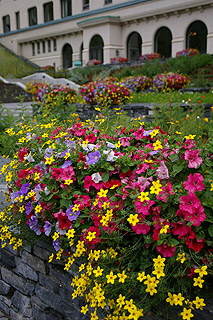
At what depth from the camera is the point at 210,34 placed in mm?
20812

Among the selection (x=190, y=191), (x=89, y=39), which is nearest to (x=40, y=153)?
(x=190, y=191)

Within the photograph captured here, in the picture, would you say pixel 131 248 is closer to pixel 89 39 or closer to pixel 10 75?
pixel 10 75

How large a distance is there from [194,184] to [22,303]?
1.96 m

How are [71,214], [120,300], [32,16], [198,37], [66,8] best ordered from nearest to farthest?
[120,300], [71,214], [198,37], [66,8], [32,16]

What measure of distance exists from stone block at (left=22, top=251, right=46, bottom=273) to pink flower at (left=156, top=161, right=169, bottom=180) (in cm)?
128

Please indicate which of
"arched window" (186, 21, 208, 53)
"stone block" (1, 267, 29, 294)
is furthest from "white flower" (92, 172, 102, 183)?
"arched window" (186, 21, 208, 53)

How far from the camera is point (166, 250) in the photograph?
6.29 ft

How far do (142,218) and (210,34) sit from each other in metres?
21.4

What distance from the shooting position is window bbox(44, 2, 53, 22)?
32.9 metres

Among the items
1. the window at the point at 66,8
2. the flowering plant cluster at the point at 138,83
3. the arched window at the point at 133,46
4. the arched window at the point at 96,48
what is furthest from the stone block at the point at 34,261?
the window at the point at 66,8

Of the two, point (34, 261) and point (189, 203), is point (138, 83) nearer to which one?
point (34, 261)

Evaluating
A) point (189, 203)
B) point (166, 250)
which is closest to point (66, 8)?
point (189, 203)

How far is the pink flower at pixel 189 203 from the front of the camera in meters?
1.88

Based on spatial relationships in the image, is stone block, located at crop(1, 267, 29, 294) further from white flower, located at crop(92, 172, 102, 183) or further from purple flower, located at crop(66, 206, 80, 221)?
white flower, located at crop(92, 172, 102, 183)
